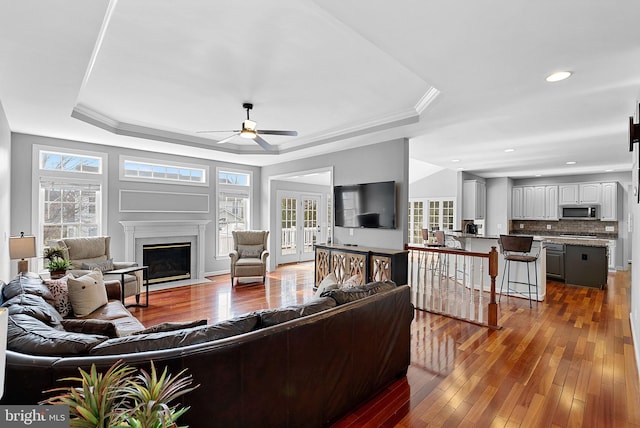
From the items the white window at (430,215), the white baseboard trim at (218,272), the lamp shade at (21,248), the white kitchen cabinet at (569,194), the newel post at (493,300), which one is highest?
the white kitchen cabinet at (569,194)

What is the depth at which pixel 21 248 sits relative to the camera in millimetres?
3770

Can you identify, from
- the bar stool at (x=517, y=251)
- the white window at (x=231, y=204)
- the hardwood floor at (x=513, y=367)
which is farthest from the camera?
the white window at (x=231, y=204)

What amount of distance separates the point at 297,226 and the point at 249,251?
94.1 inches

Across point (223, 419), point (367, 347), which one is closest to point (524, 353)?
point (367, 347)

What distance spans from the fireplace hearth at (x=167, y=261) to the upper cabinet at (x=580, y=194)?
372 inches

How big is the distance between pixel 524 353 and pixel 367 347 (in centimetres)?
199

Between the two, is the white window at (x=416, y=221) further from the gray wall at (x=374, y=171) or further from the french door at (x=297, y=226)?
the gray wall at (x=374, y=171)

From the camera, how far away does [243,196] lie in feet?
25.1

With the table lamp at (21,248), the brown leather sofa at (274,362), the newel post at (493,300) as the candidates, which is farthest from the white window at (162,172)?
the newel post at (493,300)

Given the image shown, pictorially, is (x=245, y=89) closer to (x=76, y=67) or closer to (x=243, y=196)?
(x=76, y=67)

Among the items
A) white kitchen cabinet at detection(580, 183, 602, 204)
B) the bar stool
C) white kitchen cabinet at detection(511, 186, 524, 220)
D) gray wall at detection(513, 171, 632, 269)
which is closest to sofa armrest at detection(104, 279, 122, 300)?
the bar stool

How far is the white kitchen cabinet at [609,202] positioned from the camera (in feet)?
25.3

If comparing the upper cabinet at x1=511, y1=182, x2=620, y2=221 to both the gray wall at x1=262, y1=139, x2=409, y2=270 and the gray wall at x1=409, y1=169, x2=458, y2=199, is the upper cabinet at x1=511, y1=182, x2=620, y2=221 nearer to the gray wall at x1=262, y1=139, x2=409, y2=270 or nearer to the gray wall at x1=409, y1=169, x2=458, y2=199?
the gray wall at x1=409, y1=169, x2=458, y2=199

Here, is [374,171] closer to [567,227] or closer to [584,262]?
[584,262]
